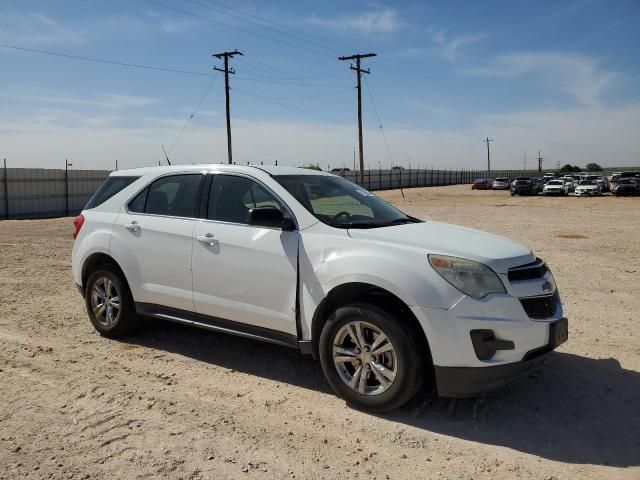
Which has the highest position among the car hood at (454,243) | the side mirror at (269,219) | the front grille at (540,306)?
the side mirror at (269,219)

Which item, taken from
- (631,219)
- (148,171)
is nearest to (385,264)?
(148,171)

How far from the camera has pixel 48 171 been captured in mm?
29188

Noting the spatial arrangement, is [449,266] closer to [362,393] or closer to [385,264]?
[385,264]

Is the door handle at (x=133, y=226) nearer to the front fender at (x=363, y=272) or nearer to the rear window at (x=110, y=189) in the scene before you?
the rear window at (x=110, y=189)

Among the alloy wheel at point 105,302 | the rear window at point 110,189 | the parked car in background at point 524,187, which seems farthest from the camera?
the parked car in background at point 524,187

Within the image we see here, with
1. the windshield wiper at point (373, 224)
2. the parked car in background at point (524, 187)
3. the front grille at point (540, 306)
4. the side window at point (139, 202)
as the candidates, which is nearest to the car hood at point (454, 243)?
the windshield wiper at point (373, 224)

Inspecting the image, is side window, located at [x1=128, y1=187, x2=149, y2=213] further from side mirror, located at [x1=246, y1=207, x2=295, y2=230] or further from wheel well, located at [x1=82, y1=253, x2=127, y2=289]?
side mirror, located at [x1=246, y1=207, x2=295, y2=230]

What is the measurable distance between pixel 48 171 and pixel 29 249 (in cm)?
1859

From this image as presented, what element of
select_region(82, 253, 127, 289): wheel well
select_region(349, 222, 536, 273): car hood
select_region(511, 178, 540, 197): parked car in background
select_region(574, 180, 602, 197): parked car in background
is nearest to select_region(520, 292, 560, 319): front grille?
select_region(349, 222, 536, 273): car hood

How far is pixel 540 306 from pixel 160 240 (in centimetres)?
321

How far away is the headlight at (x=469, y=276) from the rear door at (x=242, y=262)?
114 cm

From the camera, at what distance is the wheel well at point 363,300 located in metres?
3.85

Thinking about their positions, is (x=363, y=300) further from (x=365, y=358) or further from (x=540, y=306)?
(x=540, y=306)

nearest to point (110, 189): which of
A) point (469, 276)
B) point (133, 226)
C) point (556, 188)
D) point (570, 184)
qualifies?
point (133, 226)
